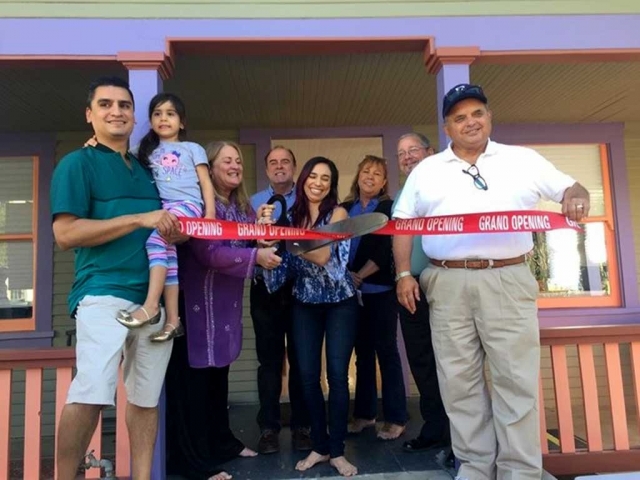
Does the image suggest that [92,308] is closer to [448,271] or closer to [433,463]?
[448,271]

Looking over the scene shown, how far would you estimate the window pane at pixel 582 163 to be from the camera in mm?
4910

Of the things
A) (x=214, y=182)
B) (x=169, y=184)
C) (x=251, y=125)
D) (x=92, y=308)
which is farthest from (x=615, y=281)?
(x=92, y=308)

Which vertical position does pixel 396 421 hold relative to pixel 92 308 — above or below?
below

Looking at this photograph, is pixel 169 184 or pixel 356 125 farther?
pixel 356 125

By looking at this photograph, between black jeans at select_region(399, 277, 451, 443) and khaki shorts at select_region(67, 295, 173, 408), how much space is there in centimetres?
146

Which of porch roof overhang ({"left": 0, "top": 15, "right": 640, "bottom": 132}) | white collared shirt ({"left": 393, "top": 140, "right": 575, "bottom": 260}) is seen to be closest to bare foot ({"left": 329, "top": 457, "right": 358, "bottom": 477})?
white collared shirt ({"left": 393, "top": 140, "right": 575, "bottom": 260})

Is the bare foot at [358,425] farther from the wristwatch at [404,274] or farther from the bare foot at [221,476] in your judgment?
the wristwatch at [404,274]

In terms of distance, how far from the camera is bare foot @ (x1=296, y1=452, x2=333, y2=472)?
2602mm

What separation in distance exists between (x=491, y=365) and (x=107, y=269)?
164 cm

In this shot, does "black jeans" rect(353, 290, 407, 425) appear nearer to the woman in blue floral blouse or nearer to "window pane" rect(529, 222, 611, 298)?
the woman in blue floral blouse

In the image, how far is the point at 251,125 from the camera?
14.9ft

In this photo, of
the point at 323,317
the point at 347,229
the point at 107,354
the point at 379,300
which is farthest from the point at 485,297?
the point at 107,354

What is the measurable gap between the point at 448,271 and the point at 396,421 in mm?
1280

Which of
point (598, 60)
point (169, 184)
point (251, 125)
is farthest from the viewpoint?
point (251, 125)
